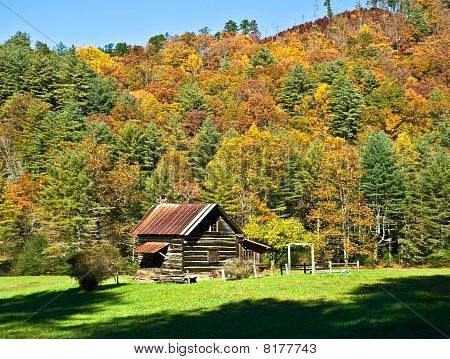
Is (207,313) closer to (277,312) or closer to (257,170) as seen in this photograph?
(277,312)

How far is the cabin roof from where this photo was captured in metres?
42.9

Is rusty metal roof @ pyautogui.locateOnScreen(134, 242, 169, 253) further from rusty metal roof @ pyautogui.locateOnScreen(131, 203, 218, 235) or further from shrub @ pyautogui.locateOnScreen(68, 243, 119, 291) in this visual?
shrub @ pyautogui.locateOnScreen(68, 243, 119, 291)

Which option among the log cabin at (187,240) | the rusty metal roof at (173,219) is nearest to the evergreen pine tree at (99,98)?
the rusty metal roof at (173,219)

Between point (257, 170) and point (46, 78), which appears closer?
point (257, 170)

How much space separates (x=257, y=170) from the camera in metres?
65.1

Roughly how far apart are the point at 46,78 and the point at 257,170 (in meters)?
58.4

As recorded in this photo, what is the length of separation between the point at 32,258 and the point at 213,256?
24.6m

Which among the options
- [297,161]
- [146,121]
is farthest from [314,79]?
[297,161]

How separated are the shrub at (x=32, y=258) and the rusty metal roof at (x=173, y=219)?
19.0m

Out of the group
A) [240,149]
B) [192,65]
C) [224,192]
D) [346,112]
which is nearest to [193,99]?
[346,112]

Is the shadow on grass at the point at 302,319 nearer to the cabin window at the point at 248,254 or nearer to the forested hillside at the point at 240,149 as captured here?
the cabin window at the point at 248,254

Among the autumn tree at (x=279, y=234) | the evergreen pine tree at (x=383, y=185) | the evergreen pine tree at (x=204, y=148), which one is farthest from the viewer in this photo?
Result: the evergreen pine tree at (x=204, y=148)

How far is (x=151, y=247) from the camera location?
42.6 m

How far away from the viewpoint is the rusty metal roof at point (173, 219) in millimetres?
42875
